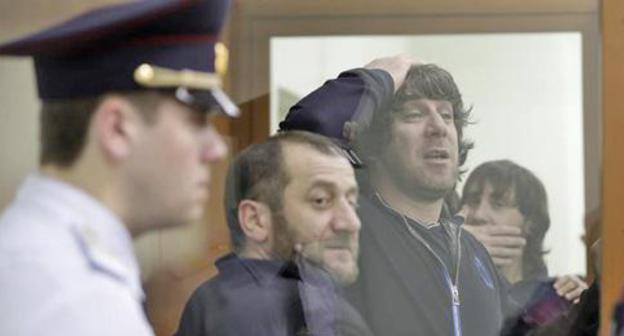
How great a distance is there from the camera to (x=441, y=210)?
9.04 ft

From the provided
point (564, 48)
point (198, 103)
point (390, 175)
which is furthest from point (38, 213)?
point (564, 48)

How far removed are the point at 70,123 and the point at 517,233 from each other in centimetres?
124

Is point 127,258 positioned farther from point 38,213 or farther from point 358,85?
point 358,85

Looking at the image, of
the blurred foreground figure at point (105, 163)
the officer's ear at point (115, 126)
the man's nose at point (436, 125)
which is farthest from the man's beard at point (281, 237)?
the officer's ear at point (115, 126)

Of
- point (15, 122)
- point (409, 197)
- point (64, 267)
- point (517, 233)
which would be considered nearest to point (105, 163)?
point (64, 267)

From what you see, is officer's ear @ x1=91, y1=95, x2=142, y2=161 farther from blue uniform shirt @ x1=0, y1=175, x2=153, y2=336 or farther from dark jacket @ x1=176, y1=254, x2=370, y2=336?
dark jacket @ x1=176, y1=254, x2=370, y2=336

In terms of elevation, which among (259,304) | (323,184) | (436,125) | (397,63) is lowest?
(259,304)

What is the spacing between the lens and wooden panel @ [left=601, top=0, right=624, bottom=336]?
2.66 m

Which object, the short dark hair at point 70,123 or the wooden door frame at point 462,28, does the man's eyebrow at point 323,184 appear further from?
the short dark hair at point 70,123

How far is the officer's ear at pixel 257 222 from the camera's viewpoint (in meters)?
2.62

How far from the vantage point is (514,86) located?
8.95ft

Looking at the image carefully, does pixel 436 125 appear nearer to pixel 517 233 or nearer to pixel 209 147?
pixel 517 233

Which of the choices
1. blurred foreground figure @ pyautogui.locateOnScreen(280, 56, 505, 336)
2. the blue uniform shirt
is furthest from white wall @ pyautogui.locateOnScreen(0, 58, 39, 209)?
the blue uniform shirt

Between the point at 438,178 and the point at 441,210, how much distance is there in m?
0.06
